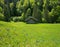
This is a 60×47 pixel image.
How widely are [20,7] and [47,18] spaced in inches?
804

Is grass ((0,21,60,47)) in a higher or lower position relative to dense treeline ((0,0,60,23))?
higher

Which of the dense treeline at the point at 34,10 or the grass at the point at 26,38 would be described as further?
the dense treeline at the point at 34,10

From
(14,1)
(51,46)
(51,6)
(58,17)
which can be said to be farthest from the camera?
(14,1)

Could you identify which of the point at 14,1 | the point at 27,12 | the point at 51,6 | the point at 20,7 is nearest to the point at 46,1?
the point at 51,6

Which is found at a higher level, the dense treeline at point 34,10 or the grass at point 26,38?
the grass at point 26,38

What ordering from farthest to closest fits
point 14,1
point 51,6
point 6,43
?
point 14,1, point 51,6, point 6,43

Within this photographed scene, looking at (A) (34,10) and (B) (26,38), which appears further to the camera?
(A) (34,10)

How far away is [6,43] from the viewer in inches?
651

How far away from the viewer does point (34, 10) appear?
253 ft

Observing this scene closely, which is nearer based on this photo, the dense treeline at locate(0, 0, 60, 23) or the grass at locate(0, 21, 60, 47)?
the grass at locate(0, 21, 60, 47)

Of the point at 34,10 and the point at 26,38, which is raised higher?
the point at 26,38

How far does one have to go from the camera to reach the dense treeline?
73.9m

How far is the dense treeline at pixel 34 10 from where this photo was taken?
73938 mm

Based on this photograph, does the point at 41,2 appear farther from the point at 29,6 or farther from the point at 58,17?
the point at 58,17
